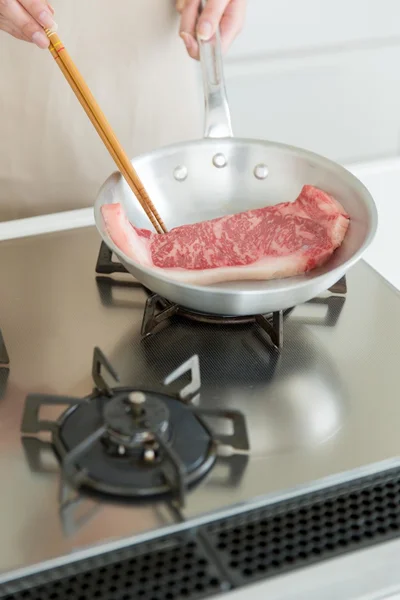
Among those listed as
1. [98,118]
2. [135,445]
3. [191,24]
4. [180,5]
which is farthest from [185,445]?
[180,5]

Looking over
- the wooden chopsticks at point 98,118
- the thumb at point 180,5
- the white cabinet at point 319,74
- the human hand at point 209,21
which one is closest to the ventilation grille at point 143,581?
the wooden chopsticks at point 98,118

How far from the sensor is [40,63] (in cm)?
117

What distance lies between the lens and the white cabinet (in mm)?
1673

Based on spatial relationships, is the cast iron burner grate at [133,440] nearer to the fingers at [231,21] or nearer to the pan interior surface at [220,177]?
the pan interior surface at [220,177]

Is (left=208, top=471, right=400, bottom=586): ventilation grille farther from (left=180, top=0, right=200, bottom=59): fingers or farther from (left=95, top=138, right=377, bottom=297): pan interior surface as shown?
(left=180, top=0, right=200, bottom=59): fingers

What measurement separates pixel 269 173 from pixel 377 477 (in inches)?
17.1

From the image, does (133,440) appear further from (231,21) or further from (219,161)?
(231,21)

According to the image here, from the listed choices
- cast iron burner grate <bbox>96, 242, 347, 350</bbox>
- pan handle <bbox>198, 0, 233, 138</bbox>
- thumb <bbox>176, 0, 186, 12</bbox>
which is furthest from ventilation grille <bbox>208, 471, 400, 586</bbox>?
thumb <bbox>176, 0, 186, 12</bbox>

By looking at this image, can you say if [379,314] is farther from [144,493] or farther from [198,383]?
[144,493]

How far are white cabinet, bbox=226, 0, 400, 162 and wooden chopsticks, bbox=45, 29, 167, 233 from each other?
86 cm

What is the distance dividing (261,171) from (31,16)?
318mm

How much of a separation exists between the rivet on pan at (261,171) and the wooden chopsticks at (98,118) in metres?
0.15

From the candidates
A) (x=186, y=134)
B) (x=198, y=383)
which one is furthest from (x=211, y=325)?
(x=186, y=134)

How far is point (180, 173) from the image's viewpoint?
95 centimetres
